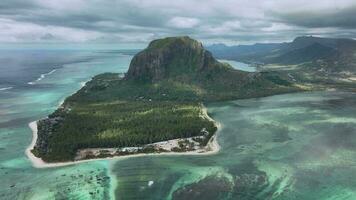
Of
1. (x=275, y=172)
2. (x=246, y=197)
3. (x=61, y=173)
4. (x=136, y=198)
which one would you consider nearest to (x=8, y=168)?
(x=61, y=173)

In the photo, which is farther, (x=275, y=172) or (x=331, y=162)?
(x=331, y=162)

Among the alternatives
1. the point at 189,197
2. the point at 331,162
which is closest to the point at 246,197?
the point at 189,197

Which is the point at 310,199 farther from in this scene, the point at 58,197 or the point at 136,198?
the point at 58,197

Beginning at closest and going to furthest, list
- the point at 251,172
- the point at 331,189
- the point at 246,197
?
the point at 246,197 → the point at 331,189 → the point at 251,172

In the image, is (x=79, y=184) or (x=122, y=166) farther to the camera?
(x=122, y=166)

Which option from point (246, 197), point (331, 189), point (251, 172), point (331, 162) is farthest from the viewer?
point (331, 162)

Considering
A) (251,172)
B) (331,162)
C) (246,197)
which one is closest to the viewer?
(246,197)

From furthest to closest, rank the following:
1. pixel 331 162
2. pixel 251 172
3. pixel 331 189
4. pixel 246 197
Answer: pixel 331 162 < pixel 251 172 < pixel 331 189 < pixel 246 197

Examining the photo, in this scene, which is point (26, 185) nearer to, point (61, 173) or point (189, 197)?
point (61, 173)

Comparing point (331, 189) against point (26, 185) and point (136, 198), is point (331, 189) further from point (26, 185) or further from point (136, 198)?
point (26, 185)
